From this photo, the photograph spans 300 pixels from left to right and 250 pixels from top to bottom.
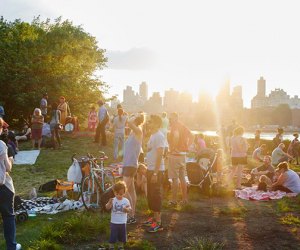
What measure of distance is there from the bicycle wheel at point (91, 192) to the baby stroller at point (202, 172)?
3.65 metres

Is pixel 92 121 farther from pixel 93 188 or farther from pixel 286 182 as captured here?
pixel 93 188

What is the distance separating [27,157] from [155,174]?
10233mm

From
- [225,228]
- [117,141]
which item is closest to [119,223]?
[225,228]

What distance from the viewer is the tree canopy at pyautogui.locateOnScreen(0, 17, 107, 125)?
2752cm

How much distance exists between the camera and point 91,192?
30.6 ft

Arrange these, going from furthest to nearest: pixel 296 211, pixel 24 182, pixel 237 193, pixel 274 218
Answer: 1. pixel 24 182
2. pixel 237 193
3. pixel 296 211
4. pixel 274 218

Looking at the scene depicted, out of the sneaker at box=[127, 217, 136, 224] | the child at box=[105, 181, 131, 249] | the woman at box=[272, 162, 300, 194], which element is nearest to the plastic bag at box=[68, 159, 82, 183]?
the sneaker at box=[127, 217, 136, 224]

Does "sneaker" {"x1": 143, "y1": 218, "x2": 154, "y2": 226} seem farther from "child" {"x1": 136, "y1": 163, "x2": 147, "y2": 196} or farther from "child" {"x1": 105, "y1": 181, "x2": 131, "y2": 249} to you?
"child" {"x1": 136, "y1": 163, "x2": 147, "y2": 196}

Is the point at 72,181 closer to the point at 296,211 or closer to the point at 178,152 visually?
the point at 178,152

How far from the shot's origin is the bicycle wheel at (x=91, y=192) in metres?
9.23

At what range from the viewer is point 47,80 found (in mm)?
28016

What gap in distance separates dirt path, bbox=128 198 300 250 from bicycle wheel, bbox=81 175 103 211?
1169 mm

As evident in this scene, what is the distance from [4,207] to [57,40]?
91.3 feet

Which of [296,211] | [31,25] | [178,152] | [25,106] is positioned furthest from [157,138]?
[31,25]
